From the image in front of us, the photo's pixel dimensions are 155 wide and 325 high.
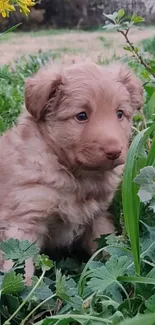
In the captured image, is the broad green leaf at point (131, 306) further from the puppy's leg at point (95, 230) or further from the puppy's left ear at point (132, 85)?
the puppy's left ear at point (132, 85)

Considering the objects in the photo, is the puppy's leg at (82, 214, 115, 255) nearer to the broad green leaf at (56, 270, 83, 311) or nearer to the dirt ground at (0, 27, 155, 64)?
the broad green leaf at (56, 270, 83, 311)

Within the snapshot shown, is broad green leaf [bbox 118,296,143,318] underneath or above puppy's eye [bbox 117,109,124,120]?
underneath

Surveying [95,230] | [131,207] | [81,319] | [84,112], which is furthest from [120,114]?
[81,319]

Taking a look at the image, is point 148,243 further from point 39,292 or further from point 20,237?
point 20,237

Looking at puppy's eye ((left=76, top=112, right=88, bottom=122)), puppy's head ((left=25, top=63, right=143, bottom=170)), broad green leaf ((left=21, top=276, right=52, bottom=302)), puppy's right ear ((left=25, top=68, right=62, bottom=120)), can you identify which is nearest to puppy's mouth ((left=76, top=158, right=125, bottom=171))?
puppy's head ((left=25, top=63, right=143, bottom=170))

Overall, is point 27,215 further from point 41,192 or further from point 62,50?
point 62,50

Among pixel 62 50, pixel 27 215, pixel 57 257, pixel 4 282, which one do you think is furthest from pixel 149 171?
pixel 62 50
